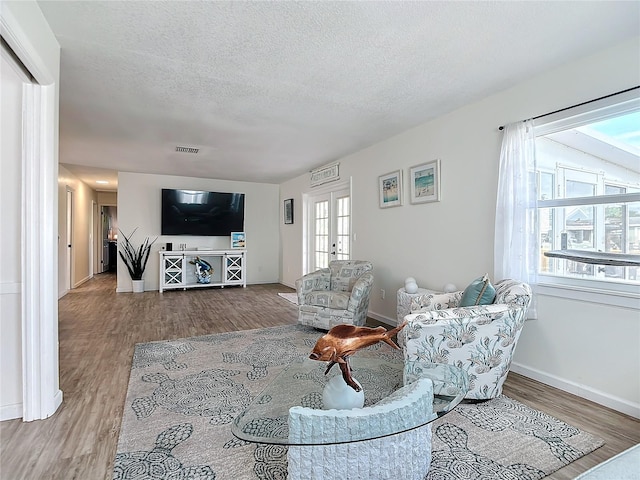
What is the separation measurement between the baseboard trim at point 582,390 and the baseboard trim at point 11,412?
11.5 feet

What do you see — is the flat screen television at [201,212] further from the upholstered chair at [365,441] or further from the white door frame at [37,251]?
the upholstered chair at [365,441]

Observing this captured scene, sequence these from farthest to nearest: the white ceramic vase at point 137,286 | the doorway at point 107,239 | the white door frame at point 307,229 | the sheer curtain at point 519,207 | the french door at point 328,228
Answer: the doorway at point 107,239, the white door frame at point 307,229, the white ceramic vase at point 137,286, the french door at point 328,228, the sheer curtain at point 519,207

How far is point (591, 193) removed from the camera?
8.00 feet

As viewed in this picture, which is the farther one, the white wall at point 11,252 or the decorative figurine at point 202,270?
the decorative figurine at point 202,270

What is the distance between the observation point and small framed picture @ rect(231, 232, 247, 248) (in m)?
7.42

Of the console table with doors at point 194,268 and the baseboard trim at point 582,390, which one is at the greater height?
the console table with doors at point 194,268

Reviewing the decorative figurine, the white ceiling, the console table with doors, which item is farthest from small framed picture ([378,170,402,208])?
the decorative figurine

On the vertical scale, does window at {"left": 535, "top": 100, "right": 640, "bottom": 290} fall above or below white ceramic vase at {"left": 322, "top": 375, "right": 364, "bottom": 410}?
above

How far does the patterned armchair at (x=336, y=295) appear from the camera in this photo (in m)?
3.77

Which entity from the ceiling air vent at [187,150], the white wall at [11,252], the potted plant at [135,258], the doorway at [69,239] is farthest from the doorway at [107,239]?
the white wall at [11,252]

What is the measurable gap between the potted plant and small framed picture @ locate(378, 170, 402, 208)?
16.4ft

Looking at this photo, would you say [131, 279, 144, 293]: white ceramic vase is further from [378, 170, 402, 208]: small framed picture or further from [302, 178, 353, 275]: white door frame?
[378, 170, 402, 208]: small framed picture

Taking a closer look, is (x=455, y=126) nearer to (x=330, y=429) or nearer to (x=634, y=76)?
(x=634, y=76)

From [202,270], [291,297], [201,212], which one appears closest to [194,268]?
[202,270]
